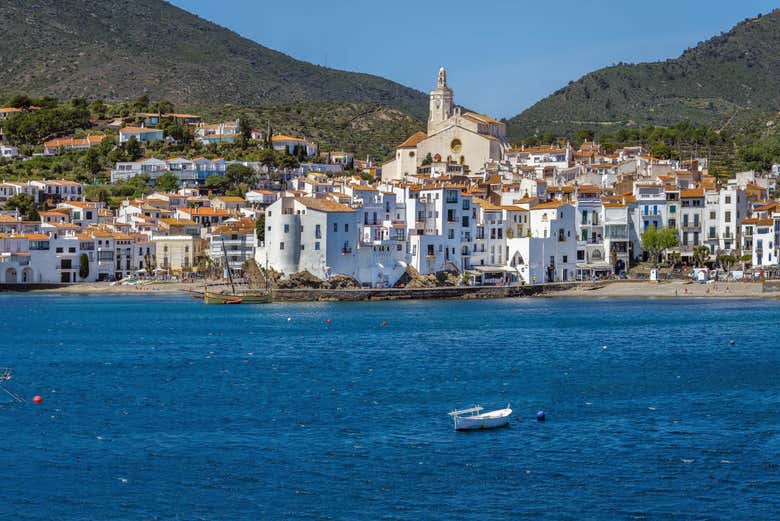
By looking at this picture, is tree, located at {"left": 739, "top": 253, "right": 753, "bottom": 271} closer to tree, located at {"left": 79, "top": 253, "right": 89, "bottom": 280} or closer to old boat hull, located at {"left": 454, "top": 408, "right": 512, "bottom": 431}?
tree, located at {"left": 79, "top": 253, "right": 89, "bottom": 280}

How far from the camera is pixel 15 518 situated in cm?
2161

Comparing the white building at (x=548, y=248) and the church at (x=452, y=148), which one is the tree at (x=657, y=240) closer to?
the white building at (x=548, y=248)

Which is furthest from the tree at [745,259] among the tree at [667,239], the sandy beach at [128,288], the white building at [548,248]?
the sandy beach at [128,288]

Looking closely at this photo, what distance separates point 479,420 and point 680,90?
160576 millimetres

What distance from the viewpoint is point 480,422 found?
94.3ft

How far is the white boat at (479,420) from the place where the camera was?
28656 mm

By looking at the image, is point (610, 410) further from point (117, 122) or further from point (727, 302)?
point (117, 122)

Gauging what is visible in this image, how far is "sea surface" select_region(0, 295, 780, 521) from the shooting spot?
73.9 feet

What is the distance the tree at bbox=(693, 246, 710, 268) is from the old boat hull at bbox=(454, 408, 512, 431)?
5712 cm

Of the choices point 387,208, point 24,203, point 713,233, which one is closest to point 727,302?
point 713,233

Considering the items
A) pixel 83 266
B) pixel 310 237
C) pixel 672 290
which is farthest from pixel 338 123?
pixel 672 290

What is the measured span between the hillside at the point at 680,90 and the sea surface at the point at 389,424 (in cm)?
11321

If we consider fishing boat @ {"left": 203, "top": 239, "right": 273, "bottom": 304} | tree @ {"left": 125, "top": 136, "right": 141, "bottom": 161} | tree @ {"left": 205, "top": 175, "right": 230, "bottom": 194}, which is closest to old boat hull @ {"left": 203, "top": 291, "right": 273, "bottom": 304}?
fishing boat @ {"left": 203, "top": 239, "right": 273, "bottom": 304}

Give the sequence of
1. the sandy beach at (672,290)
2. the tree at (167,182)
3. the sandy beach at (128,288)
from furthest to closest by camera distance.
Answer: the tree at (167,182) < the sandy beach at (128,288) < the sandy beach at (672,290)
